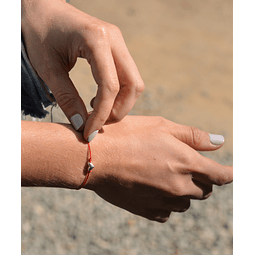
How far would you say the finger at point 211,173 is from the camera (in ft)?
3.36

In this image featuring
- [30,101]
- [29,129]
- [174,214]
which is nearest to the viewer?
[29,129]

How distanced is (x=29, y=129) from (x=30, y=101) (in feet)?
1.04

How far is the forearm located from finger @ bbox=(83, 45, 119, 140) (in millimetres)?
138

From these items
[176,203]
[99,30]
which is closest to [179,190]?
[176,203]

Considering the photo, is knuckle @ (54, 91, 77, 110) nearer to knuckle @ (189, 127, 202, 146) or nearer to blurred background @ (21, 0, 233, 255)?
knuckle @ (189, 127, 202, 146)

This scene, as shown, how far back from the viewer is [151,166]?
3.19 ft

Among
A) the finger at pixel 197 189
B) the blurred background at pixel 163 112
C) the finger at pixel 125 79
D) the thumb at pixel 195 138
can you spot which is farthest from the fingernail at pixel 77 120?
the blurred background at pixel 163 112

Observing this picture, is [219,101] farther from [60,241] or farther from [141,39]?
[60,241]

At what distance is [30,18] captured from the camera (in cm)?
93

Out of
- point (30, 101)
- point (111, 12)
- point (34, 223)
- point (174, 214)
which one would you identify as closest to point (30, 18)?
point (30, 101)

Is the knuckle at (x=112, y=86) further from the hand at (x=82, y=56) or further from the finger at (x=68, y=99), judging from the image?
the finger at (x=68, y=99)

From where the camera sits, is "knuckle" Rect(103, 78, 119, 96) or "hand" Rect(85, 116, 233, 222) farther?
"hand" Rect(85, 116, 233, 222)

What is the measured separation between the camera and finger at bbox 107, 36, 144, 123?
2.73 feet

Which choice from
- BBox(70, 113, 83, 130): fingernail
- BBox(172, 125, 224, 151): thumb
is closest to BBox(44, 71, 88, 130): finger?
BBox(70, 113, 83, 130): fingernail
